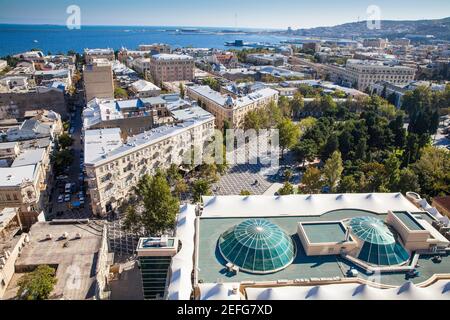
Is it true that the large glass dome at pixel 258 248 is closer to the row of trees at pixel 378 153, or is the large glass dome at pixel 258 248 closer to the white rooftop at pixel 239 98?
the row of trees at pixel 378 153

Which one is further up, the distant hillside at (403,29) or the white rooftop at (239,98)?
the distant hillside at (403,29)

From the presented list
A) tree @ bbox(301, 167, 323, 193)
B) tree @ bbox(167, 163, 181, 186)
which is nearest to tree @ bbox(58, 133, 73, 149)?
tree @ bbox(167, 163, 181, 186)

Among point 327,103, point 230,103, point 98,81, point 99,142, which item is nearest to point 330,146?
point 230,103

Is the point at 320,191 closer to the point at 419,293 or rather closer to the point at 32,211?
the point at 419,293

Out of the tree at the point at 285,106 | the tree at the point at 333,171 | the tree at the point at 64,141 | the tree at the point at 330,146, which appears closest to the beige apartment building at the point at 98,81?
the tree at the point at 64,141

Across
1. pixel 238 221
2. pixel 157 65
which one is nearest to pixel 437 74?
pixel 157 65

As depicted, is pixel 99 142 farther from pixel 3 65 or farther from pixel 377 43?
pixel 377 43

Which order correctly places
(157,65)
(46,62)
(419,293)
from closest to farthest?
(419,293)
(157,65)
(46,62)
